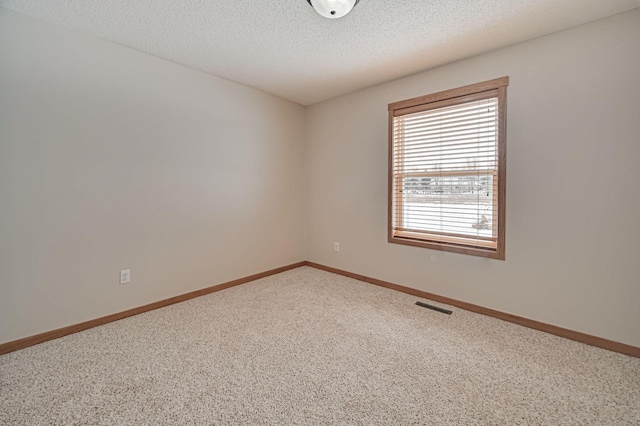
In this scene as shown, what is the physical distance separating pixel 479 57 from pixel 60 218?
3.82 m

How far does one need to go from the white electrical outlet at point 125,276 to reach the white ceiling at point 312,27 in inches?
78.6

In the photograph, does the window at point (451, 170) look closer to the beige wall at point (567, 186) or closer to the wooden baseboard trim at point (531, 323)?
the beige wall at point (567, 186)

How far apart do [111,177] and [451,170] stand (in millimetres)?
3164

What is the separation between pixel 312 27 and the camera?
2.16m

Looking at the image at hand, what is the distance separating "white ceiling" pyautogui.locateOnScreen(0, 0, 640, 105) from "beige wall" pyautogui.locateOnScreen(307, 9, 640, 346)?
19 centimetres

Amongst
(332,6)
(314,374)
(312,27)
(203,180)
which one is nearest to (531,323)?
(314,374)

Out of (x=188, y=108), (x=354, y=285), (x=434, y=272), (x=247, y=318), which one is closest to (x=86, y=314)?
(x=247, y=318)

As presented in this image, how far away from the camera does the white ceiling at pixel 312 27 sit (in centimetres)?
192

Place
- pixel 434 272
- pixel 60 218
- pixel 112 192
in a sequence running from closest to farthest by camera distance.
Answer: pixel 60 218
pixel 112 192
pixel 434 272

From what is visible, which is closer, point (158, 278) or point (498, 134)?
point (498, 134)

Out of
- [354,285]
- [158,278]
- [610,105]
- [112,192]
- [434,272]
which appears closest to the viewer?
[610,105]

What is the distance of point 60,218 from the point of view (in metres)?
2.18

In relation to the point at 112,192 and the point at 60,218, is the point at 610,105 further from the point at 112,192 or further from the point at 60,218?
the point at 60,218

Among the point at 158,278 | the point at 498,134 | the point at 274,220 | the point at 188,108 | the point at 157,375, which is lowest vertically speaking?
the point at 157,375
